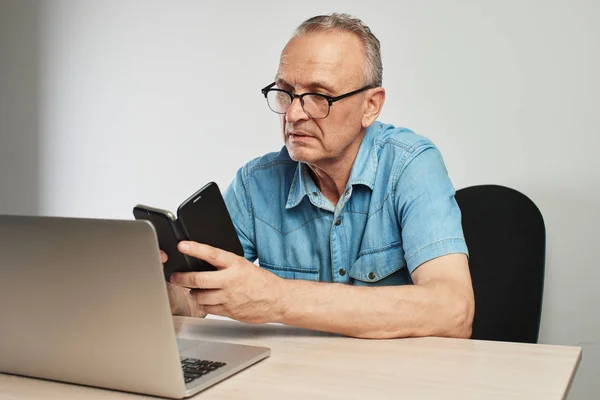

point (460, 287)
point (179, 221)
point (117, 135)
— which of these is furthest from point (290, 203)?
point (117, 135)

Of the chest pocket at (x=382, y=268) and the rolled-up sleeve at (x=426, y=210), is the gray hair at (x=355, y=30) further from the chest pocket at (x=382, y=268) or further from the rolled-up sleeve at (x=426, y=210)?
the chest pocket at (x=382, y=268)

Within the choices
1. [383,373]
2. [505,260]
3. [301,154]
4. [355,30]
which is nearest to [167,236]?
[383,373]

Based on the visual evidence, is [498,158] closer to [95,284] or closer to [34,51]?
[95,284]

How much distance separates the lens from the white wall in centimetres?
201

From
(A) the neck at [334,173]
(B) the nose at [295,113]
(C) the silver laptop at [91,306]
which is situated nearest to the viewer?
(C) the silver laptop at [91,306]

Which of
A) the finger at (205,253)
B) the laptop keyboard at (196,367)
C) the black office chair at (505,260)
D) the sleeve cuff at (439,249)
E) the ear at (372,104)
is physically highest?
the ear at (372,104)

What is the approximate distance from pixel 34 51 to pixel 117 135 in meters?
0.53

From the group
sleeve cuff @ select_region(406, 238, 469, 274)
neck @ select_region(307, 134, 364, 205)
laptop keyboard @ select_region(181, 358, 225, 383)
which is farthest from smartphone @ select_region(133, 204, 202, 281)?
neck @ select_region(307, 134, 364, 205)

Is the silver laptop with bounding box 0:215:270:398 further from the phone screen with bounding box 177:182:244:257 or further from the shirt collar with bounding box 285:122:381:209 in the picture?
the shirt collar with bounding box 285:122:381:209

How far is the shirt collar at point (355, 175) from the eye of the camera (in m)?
1.59

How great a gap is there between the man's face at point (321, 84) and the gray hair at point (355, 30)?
0.02 metres

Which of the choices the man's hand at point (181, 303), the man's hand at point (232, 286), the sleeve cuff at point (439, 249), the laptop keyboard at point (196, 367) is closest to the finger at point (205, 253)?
the man's hand at point (232, 286)

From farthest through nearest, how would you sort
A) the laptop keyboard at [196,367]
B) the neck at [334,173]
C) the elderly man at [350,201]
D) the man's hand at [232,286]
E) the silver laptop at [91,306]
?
the neck at [334,173] → the elderly man at [350,201] → the man's hand at [232,286] → the laptop keyboard at [196,367] → the silver laptop at [91,306]

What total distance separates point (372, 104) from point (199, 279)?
752 millimetres
